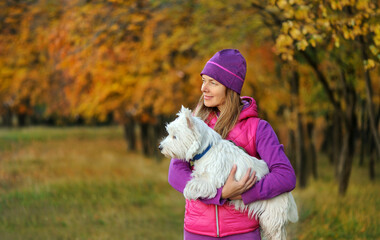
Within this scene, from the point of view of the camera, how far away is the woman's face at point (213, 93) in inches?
126

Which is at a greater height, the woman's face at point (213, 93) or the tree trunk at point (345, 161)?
the woman's face at point (213, 93)

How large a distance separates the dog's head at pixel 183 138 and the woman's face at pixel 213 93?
0.26m

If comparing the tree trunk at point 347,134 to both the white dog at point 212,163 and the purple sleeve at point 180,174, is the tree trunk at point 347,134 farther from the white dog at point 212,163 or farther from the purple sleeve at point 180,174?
the purple sleeve at point 180,174

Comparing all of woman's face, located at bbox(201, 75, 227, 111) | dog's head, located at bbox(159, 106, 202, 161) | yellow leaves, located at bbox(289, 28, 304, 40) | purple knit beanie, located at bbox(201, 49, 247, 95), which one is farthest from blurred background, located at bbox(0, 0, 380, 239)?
dog's head, located at bbox(159, 106, 202, 161)

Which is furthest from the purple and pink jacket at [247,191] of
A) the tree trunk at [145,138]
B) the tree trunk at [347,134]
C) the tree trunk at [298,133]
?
the tree trunk at [145,138]

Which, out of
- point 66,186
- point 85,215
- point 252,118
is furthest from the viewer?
point 66,186

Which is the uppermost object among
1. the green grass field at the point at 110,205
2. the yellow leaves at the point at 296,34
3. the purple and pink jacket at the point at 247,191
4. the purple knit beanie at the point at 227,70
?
the yellow leaves at the point at 296,34

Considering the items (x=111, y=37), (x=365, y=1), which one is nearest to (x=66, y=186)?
(x=111, y=37)

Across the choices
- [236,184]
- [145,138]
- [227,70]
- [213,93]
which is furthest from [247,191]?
[145,138]

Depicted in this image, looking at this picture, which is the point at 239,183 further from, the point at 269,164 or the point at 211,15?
the point at 211,15

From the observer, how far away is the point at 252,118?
3.15 meters

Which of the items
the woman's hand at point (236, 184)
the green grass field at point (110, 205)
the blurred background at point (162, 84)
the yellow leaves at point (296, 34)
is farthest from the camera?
the green grass field at point (110, 205)

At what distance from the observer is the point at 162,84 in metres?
14.4

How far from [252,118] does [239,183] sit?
491 mm
